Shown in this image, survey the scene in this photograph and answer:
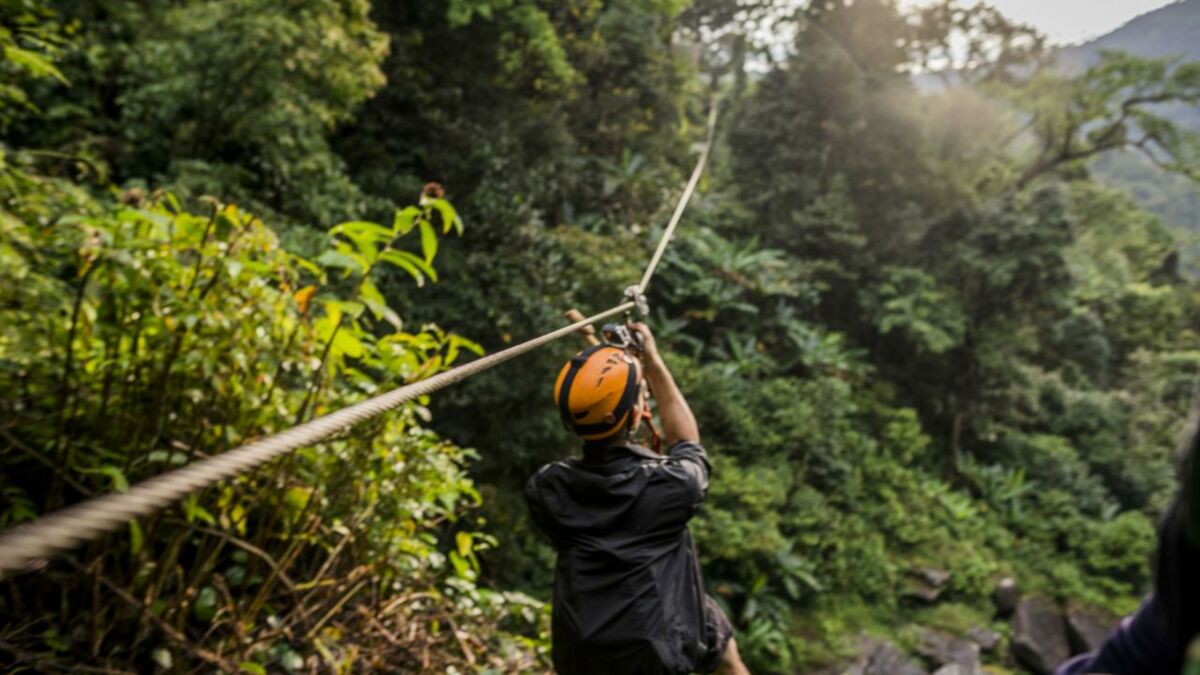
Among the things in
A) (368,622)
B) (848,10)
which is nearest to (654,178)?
(848,10)

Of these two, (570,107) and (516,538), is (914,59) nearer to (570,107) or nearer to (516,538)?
(570,107)

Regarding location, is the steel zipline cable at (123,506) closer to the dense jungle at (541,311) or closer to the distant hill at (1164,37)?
the dense jungle at (541,311)

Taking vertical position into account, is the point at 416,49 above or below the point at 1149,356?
above

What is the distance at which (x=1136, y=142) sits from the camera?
1202 centimetres

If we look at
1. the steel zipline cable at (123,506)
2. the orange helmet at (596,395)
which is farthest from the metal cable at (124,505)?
the orange helmet at (596,395)

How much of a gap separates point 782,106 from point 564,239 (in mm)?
6627

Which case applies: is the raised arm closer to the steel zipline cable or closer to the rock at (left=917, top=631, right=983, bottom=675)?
the steel zipline cable

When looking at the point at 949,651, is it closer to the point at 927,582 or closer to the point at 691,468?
the point at 927,582

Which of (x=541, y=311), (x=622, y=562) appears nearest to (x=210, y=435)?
(x=622, y=562)

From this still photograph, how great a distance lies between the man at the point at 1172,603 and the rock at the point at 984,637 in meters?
9.77

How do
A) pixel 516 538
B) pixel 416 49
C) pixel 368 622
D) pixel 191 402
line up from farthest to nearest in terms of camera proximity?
pixel 416 49, pixel 516 538, pixel 368 622, pixel 191 402

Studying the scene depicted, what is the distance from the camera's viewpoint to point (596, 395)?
191 cm

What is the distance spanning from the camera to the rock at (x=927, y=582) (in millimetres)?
9156

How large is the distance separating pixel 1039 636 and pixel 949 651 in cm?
194
